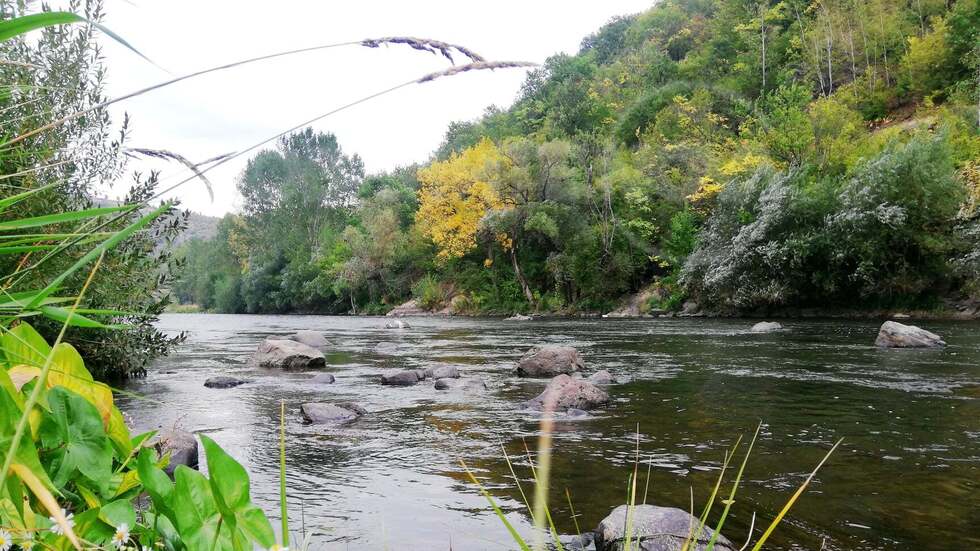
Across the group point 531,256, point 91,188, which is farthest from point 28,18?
point 531,256

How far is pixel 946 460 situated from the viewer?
21.0 feet

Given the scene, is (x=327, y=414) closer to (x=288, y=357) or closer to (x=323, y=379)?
(x=323, y=379)

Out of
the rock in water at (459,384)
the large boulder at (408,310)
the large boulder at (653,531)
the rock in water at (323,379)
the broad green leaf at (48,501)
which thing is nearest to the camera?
the broad green leaf at (48,501)

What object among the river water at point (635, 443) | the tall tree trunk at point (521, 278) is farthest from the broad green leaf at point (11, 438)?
the tall tree trunk at point (521, 278)

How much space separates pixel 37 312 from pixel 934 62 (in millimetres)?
48374

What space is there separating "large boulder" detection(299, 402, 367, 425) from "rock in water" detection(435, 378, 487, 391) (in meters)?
2.53

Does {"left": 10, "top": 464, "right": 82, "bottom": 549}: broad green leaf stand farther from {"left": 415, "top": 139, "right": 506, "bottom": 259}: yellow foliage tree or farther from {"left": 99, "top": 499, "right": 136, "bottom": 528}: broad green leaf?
{"left": 415, "top": 139, "right": 506, "bottom": 259}: yellow foliage tree

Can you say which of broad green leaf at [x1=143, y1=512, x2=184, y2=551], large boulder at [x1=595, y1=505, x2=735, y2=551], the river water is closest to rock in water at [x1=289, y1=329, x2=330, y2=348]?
the river water

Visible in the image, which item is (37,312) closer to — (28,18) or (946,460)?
(28,18)

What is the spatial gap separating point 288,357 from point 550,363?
6205 mm

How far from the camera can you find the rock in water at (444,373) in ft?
41.9

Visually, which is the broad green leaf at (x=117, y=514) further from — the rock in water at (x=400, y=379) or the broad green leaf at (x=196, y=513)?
the rock in water at (x=400, y=379)

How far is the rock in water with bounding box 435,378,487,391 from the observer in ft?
37.9

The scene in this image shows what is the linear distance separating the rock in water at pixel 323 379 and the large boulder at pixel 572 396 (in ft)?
14.5
